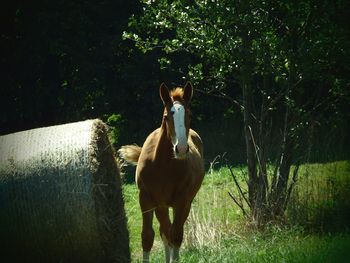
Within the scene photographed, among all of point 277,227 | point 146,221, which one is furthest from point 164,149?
point 277,227

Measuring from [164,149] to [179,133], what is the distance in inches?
25.4

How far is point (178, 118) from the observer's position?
24.2 feet

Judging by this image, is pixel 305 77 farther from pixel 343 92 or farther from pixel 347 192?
pixel 347 192

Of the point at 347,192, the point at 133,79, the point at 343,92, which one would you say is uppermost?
the point at 133,79

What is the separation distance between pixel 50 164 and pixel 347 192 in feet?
14.7

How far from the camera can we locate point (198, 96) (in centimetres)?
1933

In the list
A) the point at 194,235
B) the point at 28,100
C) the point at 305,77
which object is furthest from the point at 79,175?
the point at 28,100

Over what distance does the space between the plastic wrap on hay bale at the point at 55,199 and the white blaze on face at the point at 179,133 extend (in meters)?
0.89

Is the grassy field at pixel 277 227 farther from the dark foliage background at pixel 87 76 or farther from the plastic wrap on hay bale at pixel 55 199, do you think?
the dark foliage background at pixel 87 76

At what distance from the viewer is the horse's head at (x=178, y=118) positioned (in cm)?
724

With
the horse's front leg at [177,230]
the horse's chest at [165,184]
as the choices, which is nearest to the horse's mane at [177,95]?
the horse's chest at [165,184]

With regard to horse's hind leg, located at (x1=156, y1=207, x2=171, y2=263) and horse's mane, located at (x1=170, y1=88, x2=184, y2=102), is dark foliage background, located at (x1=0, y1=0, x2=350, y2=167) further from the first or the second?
horse's mane, located at (x1=170, y1=88, x2=184, y2=102)

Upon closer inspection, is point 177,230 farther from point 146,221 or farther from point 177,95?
point 177,95

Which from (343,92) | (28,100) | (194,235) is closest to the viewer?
(194,235)
